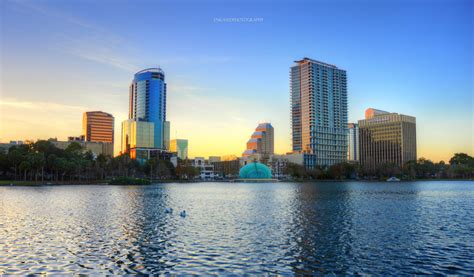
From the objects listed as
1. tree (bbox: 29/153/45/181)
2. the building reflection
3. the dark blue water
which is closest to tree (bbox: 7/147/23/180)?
tree (bbox: 29/153/45/181)

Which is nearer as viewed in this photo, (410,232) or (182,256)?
(182,256)

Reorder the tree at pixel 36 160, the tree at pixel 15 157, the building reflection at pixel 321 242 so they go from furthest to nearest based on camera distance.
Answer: the tree at pixel 15 157, the tree at pixel 36 160, the building reflection at pixel 321 242

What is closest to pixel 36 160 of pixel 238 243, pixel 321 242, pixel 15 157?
pixel 15 157

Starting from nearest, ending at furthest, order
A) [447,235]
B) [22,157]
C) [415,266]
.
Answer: [415,266]
[447,235]
[22,157]

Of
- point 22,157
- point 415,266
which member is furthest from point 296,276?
point 22,157

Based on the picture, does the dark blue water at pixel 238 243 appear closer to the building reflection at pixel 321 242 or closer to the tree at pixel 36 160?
the building reflection at pixel 321 242

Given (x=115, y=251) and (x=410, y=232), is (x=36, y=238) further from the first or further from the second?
(x=410, y=232)

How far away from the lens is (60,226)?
4388 cm

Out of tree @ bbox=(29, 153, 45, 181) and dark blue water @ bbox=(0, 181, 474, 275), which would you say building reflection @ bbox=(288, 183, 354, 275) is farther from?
tree @ bbox=(29, 153, 45, 181)

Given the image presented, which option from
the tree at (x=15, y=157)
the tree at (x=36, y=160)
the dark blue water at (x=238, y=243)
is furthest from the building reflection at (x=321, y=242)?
the tree at (x=15, y=157)

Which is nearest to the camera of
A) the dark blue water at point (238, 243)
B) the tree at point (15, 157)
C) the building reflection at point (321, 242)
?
the dark blue water at point (238, 243)

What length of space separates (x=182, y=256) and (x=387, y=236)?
63.5ft

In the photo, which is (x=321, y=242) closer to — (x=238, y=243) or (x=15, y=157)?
(x=238, y=243)

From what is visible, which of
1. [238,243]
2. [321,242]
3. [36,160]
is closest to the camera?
[238,243]
